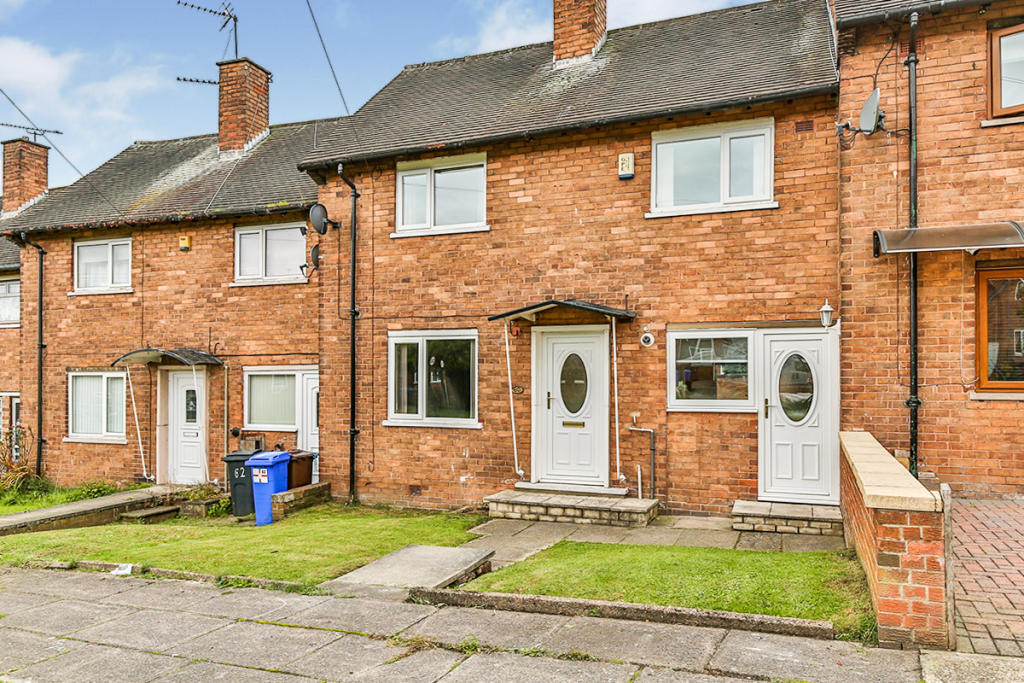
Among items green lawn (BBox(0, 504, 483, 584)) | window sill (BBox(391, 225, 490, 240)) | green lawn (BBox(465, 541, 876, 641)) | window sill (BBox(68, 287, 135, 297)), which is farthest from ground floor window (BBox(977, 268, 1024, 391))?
window sill (BBox(68, 287, 135, 297))

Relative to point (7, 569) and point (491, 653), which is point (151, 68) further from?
point (491, 653)

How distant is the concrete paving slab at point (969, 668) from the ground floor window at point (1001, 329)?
4725 millimetres

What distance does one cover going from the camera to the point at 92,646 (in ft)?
17.0

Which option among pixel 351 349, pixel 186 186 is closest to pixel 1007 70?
pixel 351 349

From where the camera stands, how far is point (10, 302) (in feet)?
55.5

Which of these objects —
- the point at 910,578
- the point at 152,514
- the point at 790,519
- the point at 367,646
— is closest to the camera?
the point at 910,578

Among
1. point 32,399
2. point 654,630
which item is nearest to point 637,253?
point 654,630

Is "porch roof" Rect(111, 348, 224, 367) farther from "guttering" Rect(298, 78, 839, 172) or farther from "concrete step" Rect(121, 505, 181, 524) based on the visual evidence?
"guttering" Rect(298, 78, 839, 172)

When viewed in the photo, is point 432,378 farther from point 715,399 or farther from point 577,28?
point 577,28

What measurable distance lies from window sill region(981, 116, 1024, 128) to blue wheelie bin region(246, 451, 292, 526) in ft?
32.1

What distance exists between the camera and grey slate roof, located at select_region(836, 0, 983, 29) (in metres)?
8.07

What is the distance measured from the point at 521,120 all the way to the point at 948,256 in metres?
5.75

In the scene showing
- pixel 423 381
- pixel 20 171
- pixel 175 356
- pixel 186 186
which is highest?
pixel 20 171

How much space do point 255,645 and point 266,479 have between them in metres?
6.12
